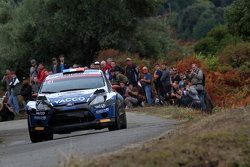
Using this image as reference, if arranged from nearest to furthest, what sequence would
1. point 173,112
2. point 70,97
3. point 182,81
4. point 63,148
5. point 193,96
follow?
point 63,148 → point 70,97 → point 173,112 → point 193,96 → point 182,81

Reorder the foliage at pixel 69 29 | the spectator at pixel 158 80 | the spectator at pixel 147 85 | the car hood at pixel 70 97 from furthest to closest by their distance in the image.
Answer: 1. the foliage at pixel 69 29
2. the spectator at pixel 147 85
3. the spectator at pixel 158 80
4. the car hood at pixel 70 97

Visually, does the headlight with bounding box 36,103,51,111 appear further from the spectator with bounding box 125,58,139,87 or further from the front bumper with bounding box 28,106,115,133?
the spectator with bounding box 125,58,139,87

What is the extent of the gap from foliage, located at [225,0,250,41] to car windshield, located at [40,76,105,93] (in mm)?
37373

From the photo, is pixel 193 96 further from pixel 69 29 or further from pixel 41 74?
pixel 69 29

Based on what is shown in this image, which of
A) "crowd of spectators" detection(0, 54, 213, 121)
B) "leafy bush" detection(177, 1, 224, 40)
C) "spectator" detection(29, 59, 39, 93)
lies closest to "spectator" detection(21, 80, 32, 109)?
"crowd of spectators" detection(0, 54, 213, 121)

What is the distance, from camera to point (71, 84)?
753 inches

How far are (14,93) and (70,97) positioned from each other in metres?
12.5

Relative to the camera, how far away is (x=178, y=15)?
14775cm

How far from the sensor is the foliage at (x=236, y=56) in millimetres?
39594

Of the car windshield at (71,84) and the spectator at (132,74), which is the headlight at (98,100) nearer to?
the car windshield at (71,84)

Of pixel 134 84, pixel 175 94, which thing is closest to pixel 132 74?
pixel 134 84

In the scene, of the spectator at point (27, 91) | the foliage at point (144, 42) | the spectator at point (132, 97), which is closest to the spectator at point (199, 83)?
the spectator at point (132, 97)

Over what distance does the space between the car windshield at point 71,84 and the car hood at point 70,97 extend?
1.64 feet

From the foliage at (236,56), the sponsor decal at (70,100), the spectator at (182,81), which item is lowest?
the foliage at (236,56)
